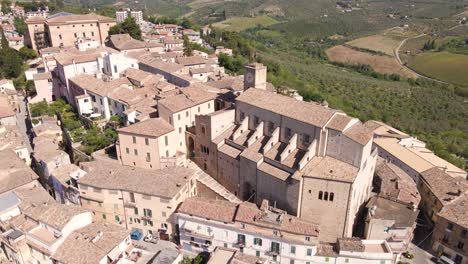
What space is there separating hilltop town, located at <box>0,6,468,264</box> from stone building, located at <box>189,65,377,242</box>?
0.13 metres

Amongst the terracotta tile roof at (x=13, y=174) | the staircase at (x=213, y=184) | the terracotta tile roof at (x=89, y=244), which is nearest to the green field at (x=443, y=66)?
the staircase at (x=213, y=184)

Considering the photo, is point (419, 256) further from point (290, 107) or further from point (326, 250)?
point (290, 107)

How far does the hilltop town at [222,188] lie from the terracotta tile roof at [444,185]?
0.64 ft

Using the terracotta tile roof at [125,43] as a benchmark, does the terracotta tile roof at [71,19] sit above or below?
above

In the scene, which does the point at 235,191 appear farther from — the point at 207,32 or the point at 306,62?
the point at 306,62

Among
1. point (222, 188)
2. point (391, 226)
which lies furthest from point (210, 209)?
point (391, 226)

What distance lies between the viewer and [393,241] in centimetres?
3262

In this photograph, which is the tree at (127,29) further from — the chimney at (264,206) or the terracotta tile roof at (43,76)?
the chimney at (264,206)

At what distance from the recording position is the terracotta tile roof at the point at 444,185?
120 ft

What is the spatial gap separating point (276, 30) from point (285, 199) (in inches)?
5463

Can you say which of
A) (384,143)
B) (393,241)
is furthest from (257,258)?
(384,143)

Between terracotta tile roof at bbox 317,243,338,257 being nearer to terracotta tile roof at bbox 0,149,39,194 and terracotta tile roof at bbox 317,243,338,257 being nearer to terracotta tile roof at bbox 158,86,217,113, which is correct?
terracotta tile roof at bbox 158,86,217,113

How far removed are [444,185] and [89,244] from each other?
35.5 meters

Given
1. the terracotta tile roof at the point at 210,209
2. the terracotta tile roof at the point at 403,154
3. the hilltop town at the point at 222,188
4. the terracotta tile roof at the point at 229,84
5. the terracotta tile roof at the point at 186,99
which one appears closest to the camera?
the hilltop town at the point at 222,188
